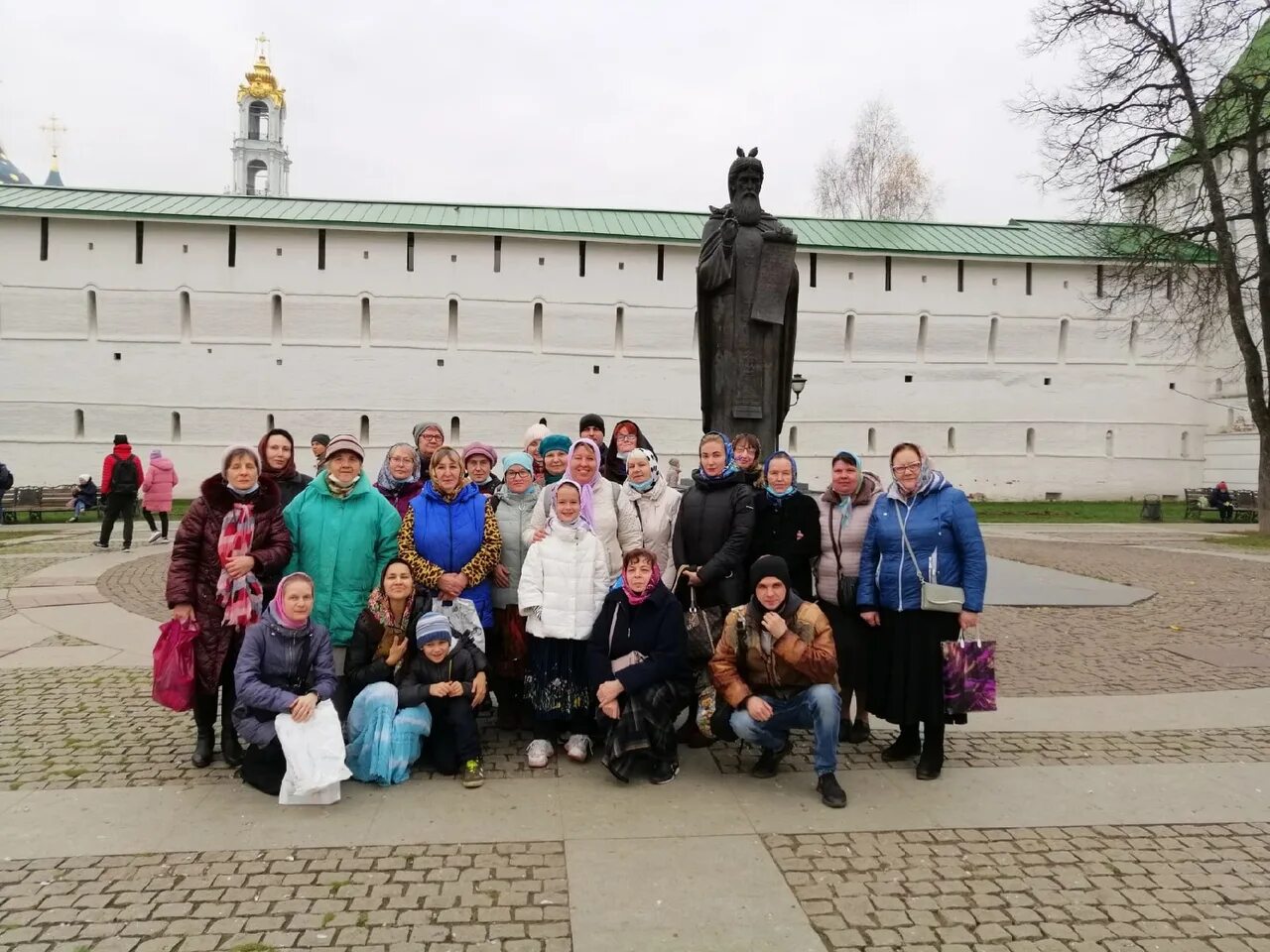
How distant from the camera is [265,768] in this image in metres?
4.07

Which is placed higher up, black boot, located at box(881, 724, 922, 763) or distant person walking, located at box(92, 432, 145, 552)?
distant person walking, located at box(92, 432, 145, 552)

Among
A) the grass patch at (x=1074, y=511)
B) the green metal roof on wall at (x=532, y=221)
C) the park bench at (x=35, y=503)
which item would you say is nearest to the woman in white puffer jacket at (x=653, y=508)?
the grass patch at (x=1074, y=511)

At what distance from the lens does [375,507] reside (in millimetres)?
4625

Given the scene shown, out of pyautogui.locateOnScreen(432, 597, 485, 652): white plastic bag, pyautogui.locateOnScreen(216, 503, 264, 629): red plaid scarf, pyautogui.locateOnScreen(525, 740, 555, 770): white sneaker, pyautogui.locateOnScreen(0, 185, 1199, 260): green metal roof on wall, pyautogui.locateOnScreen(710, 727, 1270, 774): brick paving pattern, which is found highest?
pyautogui.locateOnScreen(0, 185, 1199, 260): green metal roof on wall

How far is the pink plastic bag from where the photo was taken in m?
4.27

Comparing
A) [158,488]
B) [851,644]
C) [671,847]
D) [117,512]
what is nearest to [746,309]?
[851,644]

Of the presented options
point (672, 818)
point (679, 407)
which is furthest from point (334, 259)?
point (672, 818)

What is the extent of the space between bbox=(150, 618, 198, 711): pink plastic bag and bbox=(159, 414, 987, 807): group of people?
7 centimetres

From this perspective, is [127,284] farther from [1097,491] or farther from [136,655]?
[1097,491]

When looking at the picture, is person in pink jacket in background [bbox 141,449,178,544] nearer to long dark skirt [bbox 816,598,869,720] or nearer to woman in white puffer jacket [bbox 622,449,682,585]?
woman in white puffer jacket [bbox 622,449,682,585]

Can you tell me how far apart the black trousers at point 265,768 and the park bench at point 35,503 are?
2242 centimetres

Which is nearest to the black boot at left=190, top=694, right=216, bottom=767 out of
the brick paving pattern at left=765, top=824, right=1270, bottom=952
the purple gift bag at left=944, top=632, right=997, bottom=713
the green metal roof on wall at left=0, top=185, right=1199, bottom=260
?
the brick paving pattern at left=765, top=824, right=1270, bottom=952

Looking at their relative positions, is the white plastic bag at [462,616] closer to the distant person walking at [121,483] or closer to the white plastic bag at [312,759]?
the white plastic bag at [312,759]

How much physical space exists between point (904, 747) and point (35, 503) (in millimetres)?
25792
